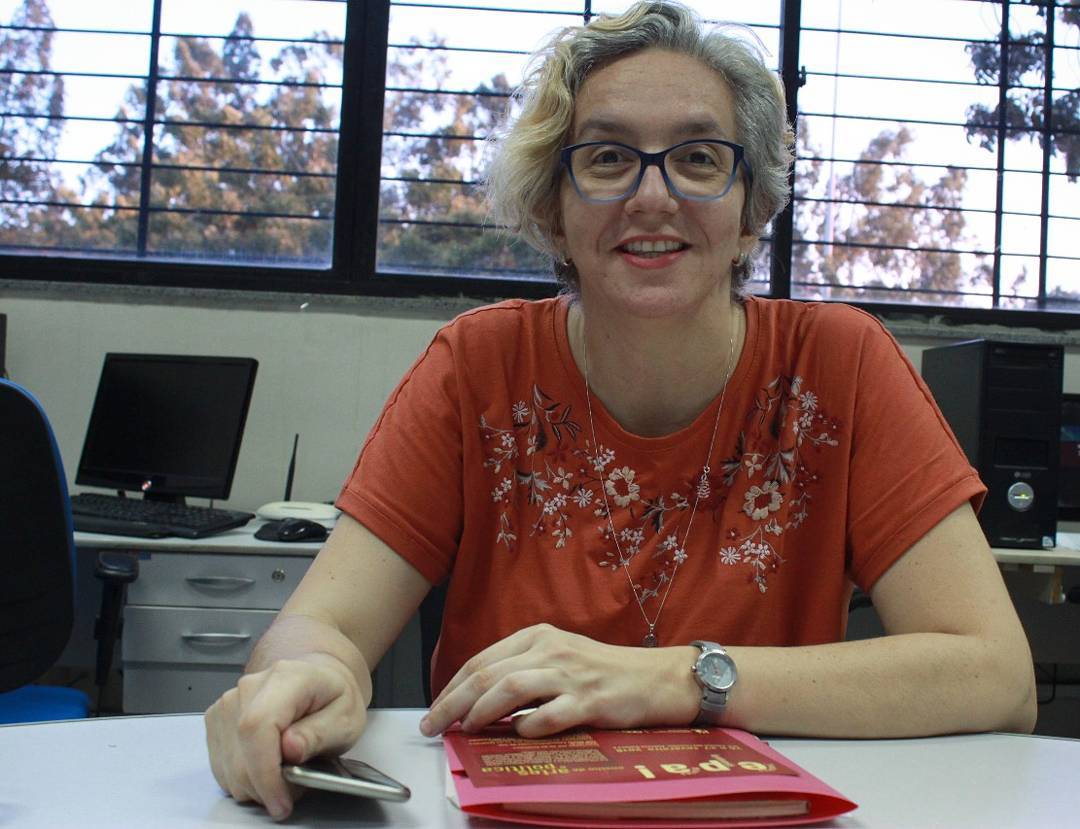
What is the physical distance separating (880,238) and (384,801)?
285cm

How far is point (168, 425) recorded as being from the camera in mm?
2492

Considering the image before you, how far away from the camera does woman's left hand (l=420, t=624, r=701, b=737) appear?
0.74m

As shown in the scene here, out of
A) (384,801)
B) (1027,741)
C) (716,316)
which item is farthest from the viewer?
(716,316)

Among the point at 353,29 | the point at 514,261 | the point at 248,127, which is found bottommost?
the point at 514,261

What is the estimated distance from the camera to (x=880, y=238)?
10.2ft

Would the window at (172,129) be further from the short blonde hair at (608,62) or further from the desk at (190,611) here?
the short blonde hair at (608,62)

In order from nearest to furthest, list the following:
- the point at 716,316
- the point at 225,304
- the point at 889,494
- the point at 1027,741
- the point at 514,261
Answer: the point at 1027,741, the point at 889,494, the point at 716,316, the point at 225,304, the point at 514,261

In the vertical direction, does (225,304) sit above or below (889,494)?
above

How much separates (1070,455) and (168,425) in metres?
2.29

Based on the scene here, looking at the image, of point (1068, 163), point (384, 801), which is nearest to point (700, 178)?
point (384, 801)

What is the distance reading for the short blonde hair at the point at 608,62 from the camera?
1.16m

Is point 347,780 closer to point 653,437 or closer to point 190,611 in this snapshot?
point 653,437

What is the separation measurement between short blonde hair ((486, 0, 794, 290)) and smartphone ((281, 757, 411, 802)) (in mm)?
773

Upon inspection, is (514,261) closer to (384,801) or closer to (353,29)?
(353,29)
